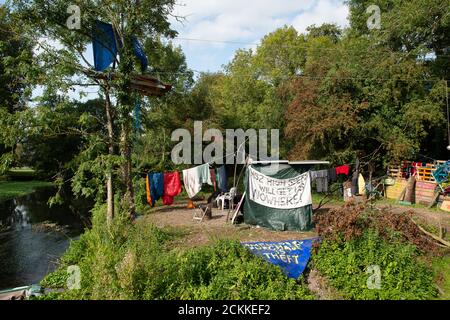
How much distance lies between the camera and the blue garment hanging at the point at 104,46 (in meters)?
11.3

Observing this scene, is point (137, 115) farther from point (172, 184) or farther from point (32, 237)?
point (32, 237)

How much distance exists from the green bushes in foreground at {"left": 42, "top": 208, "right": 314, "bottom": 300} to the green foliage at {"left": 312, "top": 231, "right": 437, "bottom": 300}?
32.8 inches

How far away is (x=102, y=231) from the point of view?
6.92 metres

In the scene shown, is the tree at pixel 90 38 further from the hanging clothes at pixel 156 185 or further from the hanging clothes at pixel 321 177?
the hanging clothes at pixel 321 177

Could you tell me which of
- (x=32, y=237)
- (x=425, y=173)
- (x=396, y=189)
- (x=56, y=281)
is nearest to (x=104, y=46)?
(x=56, y=281)

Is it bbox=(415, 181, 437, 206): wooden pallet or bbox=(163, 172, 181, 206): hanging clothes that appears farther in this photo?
bbox=(163, 172, 181, 206): hanging clothes

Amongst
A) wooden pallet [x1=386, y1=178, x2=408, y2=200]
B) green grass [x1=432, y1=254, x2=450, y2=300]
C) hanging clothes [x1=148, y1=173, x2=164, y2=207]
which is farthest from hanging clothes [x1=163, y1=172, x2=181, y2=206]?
wooden pallet [x1=386, y1=178, x2=408, y2=200]

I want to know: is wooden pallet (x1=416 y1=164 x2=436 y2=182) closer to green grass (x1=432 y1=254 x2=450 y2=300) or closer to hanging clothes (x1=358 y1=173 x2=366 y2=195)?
hanging clothes (x1=358 y1=173 x2=366 y2=195)

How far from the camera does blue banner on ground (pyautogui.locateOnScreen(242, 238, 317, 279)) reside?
7223 mm

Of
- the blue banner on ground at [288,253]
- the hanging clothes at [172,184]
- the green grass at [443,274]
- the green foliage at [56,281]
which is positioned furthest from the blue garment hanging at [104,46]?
the green grass at [443,274]

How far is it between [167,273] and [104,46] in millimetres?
8623

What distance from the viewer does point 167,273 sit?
6.27 m
